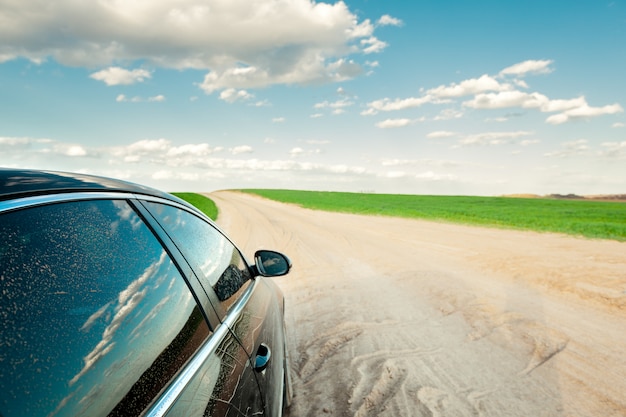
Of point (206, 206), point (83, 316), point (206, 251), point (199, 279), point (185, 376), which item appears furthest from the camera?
point (206, 206)

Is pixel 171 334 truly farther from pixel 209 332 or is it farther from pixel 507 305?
pixel 507 305

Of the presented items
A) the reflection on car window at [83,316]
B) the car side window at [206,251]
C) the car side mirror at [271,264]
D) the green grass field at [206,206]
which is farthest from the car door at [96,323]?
the green grass field at [206,206]

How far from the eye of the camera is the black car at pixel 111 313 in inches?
31.4

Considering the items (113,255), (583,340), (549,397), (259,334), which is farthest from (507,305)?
(113,255)

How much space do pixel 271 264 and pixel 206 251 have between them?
2.63 ft

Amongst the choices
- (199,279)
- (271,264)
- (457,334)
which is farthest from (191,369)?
(457,334)

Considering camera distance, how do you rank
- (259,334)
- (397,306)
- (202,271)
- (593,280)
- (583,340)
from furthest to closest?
(593,280) → (397,306) → (583,340) → (259,334) → (202,271)

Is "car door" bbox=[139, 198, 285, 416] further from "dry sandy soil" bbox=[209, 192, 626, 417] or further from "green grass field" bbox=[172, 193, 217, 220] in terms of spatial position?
"green grass field" bbox=[172, 193, 217, 220]

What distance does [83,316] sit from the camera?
94cm

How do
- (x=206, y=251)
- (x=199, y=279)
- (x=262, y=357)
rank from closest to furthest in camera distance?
(x=199, y=279) → (x=262, y=357) → (x=206, y=251)

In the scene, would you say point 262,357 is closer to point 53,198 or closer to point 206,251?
point 206,251

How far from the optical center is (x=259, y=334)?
197 centimetres

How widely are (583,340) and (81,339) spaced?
4.74 metres

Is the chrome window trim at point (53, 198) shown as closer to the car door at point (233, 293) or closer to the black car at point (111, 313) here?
the black car at point (111, 313)
